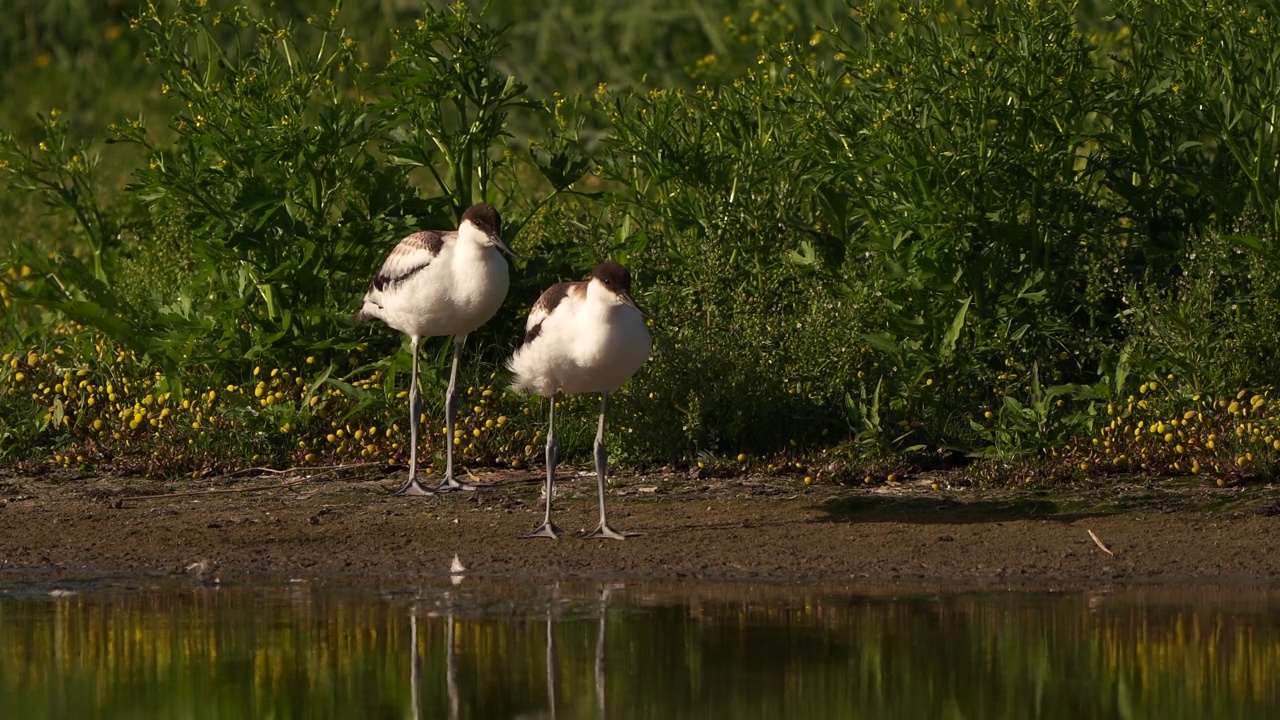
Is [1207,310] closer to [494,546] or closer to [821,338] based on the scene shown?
[821,338]

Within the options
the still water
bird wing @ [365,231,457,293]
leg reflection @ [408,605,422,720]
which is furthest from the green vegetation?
leg reflection @ [408,605,422,720]

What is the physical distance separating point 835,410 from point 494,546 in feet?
6.13

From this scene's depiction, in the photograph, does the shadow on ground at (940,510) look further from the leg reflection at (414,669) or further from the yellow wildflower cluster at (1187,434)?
the leg reflection at (414,669)

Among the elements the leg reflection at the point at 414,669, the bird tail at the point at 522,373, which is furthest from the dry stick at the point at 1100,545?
the leg reflection at the point at 414,669

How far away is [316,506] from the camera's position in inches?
329

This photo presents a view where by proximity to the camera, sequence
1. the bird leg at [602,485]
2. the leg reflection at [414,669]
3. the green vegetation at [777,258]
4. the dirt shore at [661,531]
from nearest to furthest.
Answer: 1. the leg reflection at [414,669]
2. the dirt shore at [661,531]
3. the bird leg at [602,485]
4. the green vegetation at [777,258]

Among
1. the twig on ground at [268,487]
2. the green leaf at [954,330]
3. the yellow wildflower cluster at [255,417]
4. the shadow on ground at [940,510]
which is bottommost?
the shadow on ground at [940,510]

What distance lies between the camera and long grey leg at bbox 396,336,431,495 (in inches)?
337

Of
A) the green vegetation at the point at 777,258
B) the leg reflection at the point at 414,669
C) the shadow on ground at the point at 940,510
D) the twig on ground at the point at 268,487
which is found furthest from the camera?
the twig on ground at the point at 268,487

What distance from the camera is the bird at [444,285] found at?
8570 millimetres

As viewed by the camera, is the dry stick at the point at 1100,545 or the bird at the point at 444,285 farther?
the bird at the point at 444,285

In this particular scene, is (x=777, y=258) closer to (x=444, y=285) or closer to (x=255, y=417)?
(x=444, y=285)

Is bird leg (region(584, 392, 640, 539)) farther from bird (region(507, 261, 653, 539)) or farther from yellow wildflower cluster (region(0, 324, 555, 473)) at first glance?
yellow wildflower cluster (region(0, 324, 555, 473))

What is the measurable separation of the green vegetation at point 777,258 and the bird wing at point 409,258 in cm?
40
